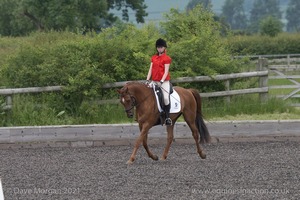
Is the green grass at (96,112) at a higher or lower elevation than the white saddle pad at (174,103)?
lower

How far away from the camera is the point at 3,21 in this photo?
89500mm

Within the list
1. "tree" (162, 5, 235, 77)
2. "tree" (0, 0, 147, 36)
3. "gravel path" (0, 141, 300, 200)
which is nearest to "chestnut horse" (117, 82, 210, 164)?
"gravel path" (0, 141, 300, 200)

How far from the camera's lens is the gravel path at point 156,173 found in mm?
9672

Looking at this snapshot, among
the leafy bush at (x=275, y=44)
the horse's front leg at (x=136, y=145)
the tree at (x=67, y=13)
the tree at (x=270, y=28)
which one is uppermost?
the horse's front leg at (x=136, y=145)

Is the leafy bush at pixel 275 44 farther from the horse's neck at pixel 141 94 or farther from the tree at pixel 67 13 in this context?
the horse's neck at pixel 141 94

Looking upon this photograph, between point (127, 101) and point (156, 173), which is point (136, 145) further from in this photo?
point (156, 173)

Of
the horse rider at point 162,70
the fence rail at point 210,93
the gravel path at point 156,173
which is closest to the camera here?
the gravel path at point 156,173

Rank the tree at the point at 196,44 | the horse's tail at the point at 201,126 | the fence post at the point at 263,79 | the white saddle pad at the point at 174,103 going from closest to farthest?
the white saddle pad at the point at 174,103 < the horse's tail at the point at 201,126 < the tree at the point at 196,44 < the fence post at the point at 263,79

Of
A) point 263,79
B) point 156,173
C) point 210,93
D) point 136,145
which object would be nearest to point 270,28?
point 263,79

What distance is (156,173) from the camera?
1159cm

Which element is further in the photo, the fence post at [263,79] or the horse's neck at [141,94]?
the fence post at [263,79]

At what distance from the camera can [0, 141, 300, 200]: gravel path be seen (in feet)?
31.7

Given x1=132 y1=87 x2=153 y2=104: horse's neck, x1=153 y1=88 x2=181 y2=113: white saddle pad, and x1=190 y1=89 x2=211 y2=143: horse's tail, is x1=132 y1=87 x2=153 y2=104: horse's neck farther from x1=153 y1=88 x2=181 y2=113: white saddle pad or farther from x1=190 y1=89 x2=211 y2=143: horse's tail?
x1=190 y1=89 x2=211 y2=143: horse's tail

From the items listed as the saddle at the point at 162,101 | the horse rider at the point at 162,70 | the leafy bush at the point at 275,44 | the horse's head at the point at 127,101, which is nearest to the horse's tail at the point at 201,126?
the saddle at the point at 162,101
